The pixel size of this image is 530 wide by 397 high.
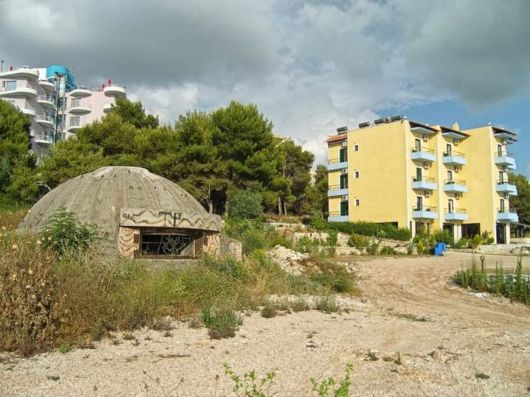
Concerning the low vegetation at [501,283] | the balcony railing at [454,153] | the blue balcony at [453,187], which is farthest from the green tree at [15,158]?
the balcony railing at [454,153]

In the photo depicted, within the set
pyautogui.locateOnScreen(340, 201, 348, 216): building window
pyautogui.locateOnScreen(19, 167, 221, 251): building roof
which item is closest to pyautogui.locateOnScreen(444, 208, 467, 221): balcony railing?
pyautogui.locateOnScreen(340, 201, 348, 216): building window

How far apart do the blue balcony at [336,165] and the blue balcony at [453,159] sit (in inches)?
401

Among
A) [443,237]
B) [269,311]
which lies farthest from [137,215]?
[443,237]

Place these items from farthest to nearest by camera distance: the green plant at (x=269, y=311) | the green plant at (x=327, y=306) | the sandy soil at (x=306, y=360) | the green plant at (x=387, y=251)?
1. the green plant at (x=387, y=251)
2. the green plant at (x=327, y=306)
3. the green plant at (x=269, y=311)
4. the sandy soil at (x=306, y=360)

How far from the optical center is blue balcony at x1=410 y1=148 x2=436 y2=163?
49.1 metres

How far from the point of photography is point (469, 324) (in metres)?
10.9

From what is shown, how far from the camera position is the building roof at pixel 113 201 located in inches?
637

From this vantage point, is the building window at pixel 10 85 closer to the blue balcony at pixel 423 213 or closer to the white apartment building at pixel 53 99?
the white apartment building at pixel 53 99

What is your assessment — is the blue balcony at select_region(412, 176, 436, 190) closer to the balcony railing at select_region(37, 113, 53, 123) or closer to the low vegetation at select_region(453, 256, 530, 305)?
the low vegetation at select_region(453, 256, 530, 305)

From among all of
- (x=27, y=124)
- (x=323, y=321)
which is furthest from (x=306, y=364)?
(x=27, y=124)

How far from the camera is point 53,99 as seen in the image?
72.1 m

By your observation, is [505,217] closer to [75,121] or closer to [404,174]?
[404,174]

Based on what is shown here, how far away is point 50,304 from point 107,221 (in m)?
8.61

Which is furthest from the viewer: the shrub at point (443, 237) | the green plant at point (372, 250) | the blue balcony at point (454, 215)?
the blue balcony at point (454, 215)
